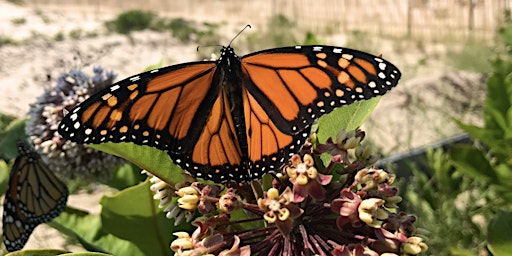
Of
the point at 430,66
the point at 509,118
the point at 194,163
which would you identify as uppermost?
the point at 194,163

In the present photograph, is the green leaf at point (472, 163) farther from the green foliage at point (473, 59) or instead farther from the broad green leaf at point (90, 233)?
the green foliage at point (473, 59)

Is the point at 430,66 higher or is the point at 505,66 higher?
the point at 505,66

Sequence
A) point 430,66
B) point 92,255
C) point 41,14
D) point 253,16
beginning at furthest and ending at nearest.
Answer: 1. point 253,16
2. point 41,14
3. point 430,66
4. point 92,255

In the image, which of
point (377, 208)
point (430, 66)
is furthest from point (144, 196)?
point (430, 66)

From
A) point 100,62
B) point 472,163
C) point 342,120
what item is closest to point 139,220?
point 342,120

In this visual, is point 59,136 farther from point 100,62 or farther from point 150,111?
point 100,62

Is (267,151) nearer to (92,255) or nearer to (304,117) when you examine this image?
(304,117)
